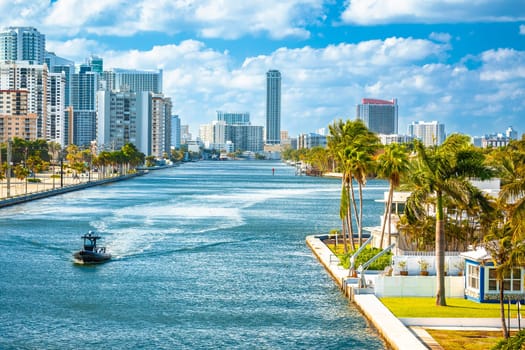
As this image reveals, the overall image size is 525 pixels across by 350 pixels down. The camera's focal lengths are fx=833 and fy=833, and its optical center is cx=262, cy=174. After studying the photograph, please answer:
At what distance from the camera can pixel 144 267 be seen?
5297 cm

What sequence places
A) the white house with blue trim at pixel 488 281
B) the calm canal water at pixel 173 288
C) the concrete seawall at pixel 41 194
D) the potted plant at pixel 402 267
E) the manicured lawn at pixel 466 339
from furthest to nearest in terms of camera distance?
the concrete seawall at pixel 41 194, the potted plant at pixel 402 267, the white house with blue trim at pixel 488 281, the calm canal water at pixel 173 288, the manicured lawn at pixel 466 339

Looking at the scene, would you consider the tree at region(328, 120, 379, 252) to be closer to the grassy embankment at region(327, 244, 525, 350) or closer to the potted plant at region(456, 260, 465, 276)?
the potted plant at region(456, 260, 465, 276)

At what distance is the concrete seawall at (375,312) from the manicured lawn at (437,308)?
552 mm

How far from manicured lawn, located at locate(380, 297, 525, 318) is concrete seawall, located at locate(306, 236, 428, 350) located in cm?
55

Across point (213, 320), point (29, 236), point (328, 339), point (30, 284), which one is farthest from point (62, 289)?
point (29, 236)

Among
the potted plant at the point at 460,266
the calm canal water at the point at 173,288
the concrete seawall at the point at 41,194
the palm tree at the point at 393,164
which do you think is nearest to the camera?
the calm canal water at the point at 173,288

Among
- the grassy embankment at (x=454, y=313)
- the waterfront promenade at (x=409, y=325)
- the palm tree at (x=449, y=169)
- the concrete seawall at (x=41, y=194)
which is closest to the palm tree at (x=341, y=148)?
the waterfront promenade at (x=409, y=325)

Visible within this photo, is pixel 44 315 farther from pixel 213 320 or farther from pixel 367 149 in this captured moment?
pixel 367 149

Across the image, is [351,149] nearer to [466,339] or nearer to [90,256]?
[90,256]

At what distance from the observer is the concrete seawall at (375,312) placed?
29.9 meters

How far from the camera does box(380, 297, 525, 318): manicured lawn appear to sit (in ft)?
111

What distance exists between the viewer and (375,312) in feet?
116

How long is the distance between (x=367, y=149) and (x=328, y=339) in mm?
20825

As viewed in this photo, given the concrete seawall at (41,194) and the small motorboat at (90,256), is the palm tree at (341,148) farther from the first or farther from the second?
the concrete seawall at (41,194)
